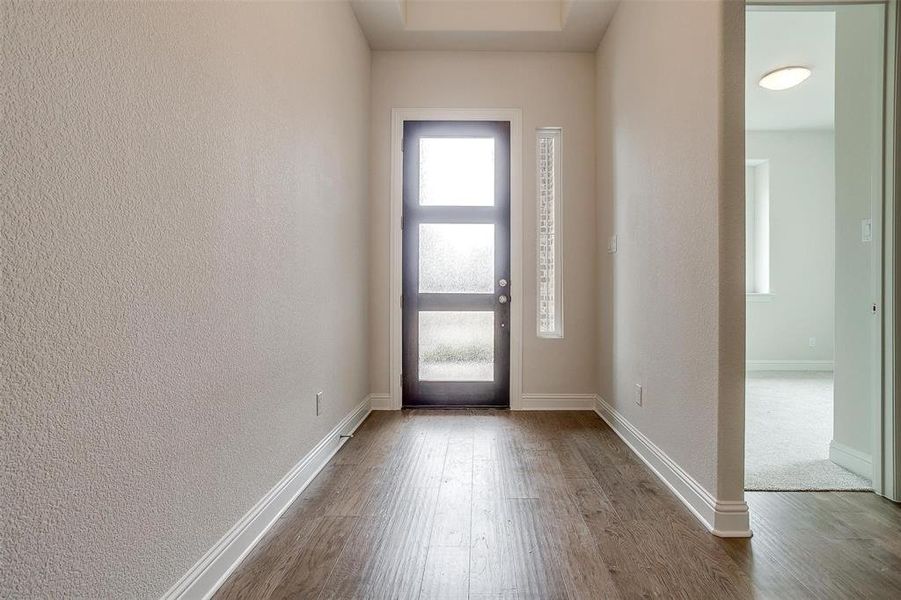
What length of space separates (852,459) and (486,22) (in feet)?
11.1

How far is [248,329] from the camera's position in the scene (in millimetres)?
1612

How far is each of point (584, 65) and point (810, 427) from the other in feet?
9.89

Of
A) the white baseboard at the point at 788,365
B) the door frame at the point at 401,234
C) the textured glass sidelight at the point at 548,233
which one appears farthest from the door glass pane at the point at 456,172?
the white baseboard at the point at 788,365

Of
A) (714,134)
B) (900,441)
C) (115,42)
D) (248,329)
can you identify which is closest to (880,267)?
(900,441)

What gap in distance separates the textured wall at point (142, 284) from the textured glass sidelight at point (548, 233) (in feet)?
6.79

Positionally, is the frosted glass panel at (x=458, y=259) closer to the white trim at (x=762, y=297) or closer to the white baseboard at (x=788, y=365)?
the white trim at (x=762, y=297)

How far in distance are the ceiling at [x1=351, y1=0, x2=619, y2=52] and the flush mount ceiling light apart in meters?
1.77

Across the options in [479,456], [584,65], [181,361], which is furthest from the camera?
[584,65]

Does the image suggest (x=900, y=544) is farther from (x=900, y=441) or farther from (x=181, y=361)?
(x=181, y=361)

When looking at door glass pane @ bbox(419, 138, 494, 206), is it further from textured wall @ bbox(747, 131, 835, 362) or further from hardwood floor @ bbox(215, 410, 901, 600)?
textured wall @ bbox(747, 131, 835, 362)

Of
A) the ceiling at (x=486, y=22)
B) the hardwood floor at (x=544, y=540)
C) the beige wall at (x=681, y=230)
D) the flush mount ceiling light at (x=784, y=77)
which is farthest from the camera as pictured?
the flush mount ceiling light at (x=784, y=77)

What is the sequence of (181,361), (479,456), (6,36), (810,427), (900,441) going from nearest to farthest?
(6,36)
(181,361)
(900,441)
(479,456)
(810,427)

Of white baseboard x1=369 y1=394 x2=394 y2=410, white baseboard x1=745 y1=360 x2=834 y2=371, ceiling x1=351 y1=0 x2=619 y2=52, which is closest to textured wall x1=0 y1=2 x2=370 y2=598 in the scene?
ceiling x1=351 y1=0 x2=619 y2=52

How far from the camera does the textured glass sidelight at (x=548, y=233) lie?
11.6 feet
